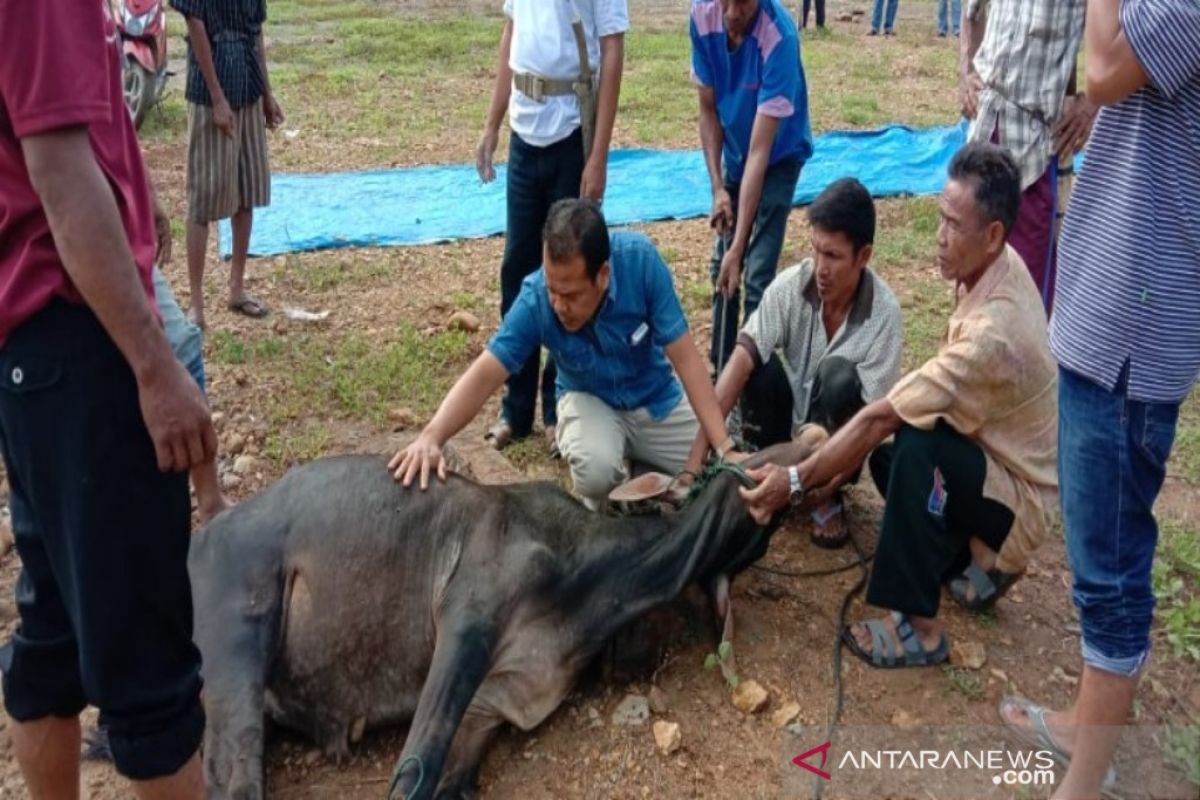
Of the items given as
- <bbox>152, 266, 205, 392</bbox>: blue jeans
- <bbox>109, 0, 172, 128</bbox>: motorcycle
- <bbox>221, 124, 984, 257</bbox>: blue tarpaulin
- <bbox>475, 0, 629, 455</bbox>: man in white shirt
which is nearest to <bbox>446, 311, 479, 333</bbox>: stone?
<bbox>475, 0, 629, 455</bbox>: man in white shirt

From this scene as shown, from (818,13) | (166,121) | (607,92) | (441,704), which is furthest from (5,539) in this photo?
(818,13)

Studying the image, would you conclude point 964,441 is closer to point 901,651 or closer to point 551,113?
point 901,651

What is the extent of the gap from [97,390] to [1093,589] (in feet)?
8.11

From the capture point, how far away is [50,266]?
2217 millimetres

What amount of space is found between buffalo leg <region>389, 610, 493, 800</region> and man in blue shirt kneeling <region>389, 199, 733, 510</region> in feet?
2.06

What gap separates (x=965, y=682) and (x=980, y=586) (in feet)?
1.47

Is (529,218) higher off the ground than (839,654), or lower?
higher

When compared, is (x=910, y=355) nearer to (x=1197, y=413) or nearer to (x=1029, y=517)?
(x=1197, y=413)

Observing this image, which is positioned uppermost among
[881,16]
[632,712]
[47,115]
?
[47,115]

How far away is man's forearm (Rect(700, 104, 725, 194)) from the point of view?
5.54m

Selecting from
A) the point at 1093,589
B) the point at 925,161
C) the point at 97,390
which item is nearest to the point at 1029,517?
the point at 1093,589

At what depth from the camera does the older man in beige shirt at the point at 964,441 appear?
142 inches

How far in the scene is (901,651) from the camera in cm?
386

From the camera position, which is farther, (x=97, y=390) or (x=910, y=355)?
(x=910, y=355)
